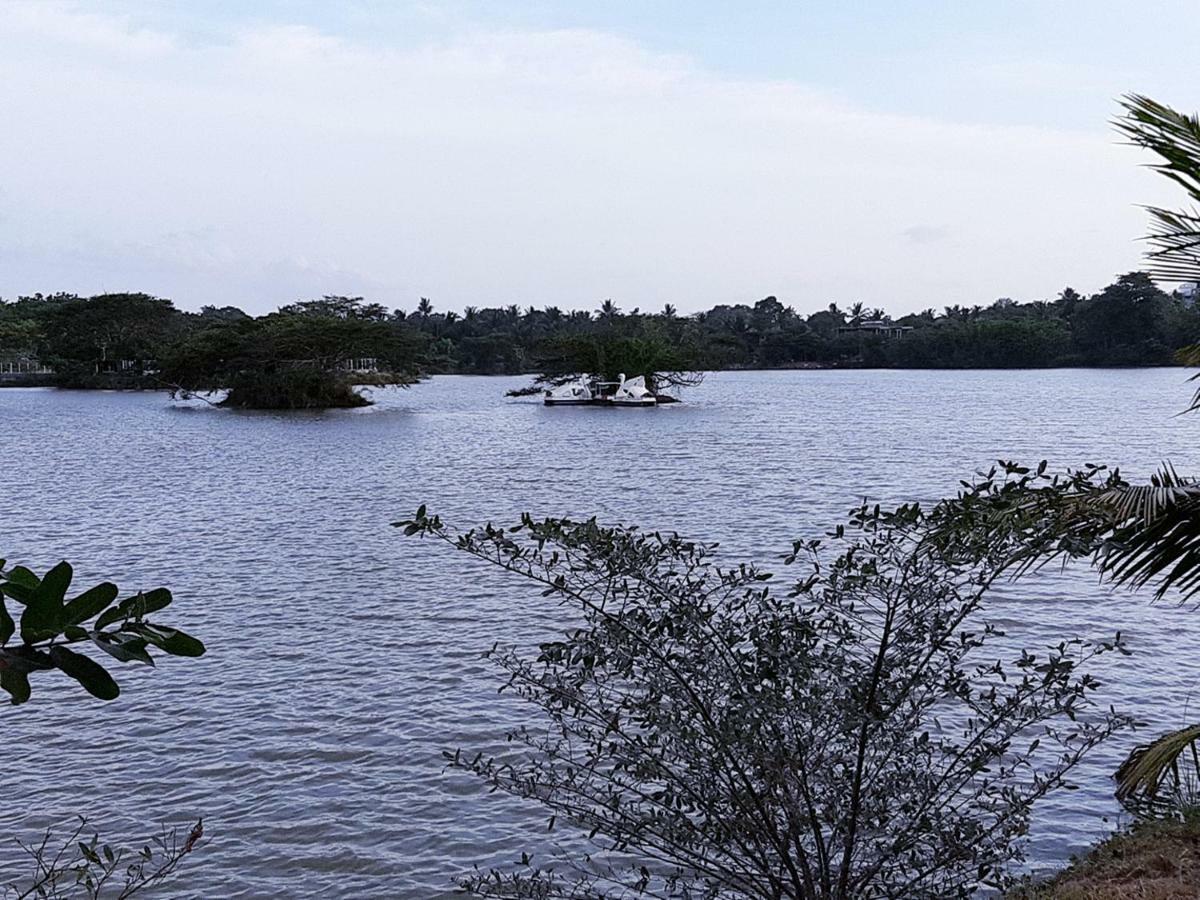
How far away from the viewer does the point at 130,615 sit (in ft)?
5.10

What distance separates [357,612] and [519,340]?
120 meters

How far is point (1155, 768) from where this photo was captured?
19.4 ft

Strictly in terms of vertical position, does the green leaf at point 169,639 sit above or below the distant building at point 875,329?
below

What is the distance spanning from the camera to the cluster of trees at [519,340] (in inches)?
2393

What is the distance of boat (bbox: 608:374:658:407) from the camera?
6075 centimetres

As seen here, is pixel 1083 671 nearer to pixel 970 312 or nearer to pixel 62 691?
pixel 62 691

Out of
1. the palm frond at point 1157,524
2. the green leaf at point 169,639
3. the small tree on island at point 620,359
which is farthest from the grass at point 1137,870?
the small tree on island at point 620,359

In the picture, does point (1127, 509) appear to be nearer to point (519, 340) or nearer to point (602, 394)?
point (602, 394)

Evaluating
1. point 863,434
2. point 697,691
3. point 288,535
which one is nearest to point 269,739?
point 697,691

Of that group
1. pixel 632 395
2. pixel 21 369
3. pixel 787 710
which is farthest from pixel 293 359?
pixel 21 369

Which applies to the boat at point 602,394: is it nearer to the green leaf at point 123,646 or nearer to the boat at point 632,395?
the boat at point 632,395

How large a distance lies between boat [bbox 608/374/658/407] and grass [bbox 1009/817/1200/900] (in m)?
54.4

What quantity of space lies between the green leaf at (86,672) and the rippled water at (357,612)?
5636 mm

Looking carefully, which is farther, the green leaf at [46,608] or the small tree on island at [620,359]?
the small tree on island at [620,359]
